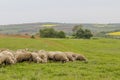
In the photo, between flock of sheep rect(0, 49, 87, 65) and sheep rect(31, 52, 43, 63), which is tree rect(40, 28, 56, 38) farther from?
sheep rect(31, 52, 43, 63)

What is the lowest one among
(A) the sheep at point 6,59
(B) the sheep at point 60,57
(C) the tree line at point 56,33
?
(C) the tree line at point 56,33

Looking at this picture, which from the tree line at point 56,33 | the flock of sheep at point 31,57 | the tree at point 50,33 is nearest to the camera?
the flock of sheep at point 31,57

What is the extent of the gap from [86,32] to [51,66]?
69153 millimetres

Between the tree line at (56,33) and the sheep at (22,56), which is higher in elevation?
the sheep at (22,56)

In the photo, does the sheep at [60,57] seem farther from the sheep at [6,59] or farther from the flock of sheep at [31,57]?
the sheep at [6,59]

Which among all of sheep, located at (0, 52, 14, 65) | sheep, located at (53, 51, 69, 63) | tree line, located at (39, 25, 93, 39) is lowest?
tree line, located at (39, 25, 93, 39)

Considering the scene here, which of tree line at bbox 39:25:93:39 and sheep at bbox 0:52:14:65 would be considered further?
tree line at bbox 39:25:93:39

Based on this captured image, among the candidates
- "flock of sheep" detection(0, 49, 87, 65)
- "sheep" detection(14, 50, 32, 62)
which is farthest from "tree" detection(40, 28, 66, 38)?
"sheep" detection(14, 50, 32, 62)

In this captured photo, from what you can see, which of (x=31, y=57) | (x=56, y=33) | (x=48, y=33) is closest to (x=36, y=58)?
(x=31, y=57)

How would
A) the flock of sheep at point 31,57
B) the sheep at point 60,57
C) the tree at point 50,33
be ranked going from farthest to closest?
the tree at point 50,33
the sheep at point 60,57
the flock of sheep at point 31,57

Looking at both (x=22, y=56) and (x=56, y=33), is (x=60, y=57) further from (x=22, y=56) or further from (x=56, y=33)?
(x=56, y=33)

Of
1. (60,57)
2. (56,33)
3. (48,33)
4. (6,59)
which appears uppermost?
(6,59)

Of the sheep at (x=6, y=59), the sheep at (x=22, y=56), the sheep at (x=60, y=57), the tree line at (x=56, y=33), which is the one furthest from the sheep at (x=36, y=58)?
the tree line at (x=56, y=33)

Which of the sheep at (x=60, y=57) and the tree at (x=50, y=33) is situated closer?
the sheep at (x=60, y=57)
